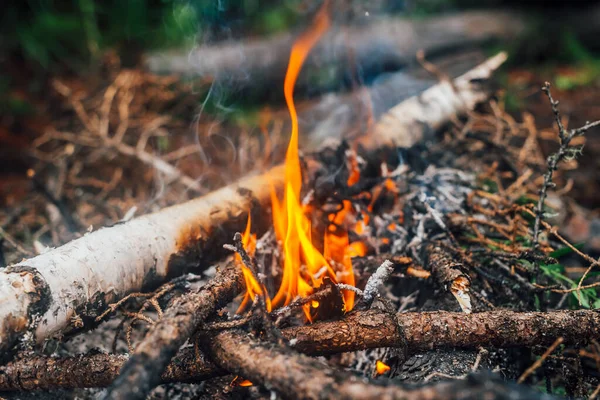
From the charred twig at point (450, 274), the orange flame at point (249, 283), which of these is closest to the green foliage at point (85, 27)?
the orange flame at point (249, 283)

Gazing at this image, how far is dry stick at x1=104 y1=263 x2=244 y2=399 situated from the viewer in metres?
1.18

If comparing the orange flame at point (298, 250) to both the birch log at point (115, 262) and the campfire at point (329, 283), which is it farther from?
the birch log at point (115, 262)

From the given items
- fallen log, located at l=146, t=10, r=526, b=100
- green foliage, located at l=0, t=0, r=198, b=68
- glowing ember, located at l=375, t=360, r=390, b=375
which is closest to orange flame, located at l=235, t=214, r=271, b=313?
glowing ember, located at l=375, t=360, r=390, b=375

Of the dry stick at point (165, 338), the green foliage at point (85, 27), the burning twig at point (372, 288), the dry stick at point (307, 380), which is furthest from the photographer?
the green foliage at point (85, 27)

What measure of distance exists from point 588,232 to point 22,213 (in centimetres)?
471

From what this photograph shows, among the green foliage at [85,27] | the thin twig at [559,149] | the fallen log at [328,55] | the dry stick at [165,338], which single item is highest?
the green foliage at [85,27]

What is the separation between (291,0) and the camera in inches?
307

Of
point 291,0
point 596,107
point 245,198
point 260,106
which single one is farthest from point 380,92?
point 291,0

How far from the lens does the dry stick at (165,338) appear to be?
3.87 feet

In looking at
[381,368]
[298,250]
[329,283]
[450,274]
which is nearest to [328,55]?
[298,250]

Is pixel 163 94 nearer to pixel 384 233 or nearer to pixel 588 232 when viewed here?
pixel 384 233

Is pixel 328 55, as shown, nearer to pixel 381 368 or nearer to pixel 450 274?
pixel 450 274

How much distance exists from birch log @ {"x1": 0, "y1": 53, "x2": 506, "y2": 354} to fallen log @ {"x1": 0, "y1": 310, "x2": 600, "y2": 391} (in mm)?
243

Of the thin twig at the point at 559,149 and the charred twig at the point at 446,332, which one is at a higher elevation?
the thin twig at the point at 559,149
